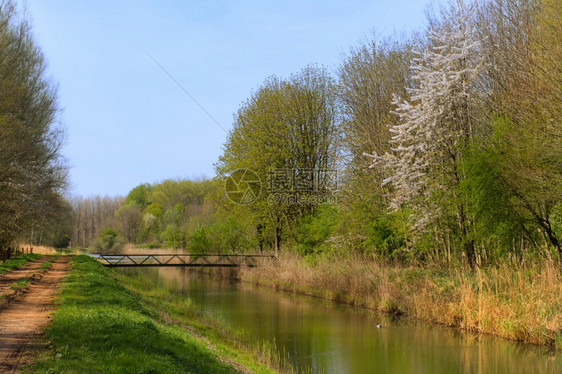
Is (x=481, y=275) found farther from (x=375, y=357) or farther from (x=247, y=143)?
(x=247, y=143)

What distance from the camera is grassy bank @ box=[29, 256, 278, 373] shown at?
7.31m

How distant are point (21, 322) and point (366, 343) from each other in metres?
10.0

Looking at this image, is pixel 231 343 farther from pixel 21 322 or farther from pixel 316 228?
pixel 316 228

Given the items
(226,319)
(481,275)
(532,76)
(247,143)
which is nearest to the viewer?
(532,76)

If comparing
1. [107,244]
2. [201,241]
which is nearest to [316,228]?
[201,241]

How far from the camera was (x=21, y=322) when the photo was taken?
9961 mm

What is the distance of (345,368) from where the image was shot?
1305cm

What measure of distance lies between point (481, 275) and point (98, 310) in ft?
39.6

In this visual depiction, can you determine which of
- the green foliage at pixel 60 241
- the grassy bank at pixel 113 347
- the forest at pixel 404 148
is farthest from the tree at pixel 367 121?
the green foliage at pixel 60 241

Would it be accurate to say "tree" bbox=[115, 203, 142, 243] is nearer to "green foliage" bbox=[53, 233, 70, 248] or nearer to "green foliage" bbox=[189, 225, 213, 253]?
"green foliage" bbox=[53, 233, 70, 248]

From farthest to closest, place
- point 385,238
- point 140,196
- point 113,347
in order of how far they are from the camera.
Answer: point 140,196
point 385,238
point 113,347

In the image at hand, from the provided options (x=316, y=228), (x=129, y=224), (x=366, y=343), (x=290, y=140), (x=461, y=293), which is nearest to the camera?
(x=366, y=343)

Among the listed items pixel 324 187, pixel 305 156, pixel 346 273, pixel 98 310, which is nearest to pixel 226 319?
pixel 346 273

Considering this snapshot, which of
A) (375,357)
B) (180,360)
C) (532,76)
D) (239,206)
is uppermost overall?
(532,76)
